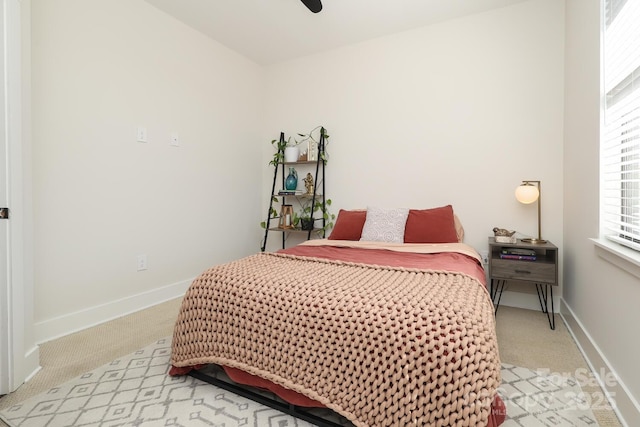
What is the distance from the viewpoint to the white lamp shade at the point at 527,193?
7.91ft

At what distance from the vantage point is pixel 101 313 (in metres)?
2.33

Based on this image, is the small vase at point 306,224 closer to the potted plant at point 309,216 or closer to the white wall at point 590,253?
the potted plant at point 309,216

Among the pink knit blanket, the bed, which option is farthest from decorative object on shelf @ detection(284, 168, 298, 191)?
the pink knit blanket

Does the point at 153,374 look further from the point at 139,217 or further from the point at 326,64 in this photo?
the point at 326,64

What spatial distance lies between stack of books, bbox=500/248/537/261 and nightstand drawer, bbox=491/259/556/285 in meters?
0.03

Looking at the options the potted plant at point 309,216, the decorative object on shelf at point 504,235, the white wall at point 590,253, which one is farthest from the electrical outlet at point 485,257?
the potted plant at point 309,216

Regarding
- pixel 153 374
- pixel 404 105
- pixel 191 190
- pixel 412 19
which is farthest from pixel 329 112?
pixel 153 374

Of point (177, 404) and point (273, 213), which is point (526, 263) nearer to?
point (177, 404)

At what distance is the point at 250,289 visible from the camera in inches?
57.7

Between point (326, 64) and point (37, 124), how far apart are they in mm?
2643

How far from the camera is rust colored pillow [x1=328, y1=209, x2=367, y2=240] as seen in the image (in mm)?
2867

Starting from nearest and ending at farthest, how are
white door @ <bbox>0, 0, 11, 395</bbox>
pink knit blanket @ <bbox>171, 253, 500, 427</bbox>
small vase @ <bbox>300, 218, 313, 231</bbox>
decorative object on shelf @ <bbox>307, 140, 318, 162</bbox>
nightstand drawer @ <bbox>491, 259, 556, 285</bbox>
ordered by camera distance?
pink knit blanket @ <bbox>171, 253, 500, 427</bbox> → white door @ <bbox>0, 0, 11, 395</bbox> → nightstand drawer @ <bbox>491, 259, 556, 285</bbox> → small vase @ <bbox>300, 218, 313, 231</bbox> → decorative object on shelf @ <bbox>307, 140, 318, 162</bbox>

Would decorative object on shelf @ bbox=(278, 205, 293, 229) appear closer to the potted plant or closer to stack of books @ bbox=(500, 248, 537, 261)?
the potted plant

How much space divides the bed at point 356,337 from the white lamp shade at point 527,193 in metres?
0.97
